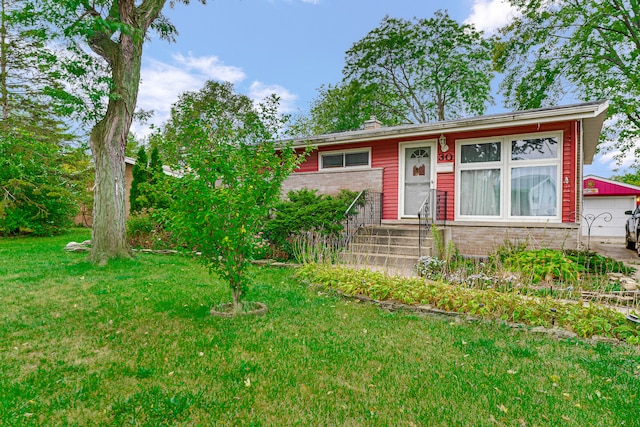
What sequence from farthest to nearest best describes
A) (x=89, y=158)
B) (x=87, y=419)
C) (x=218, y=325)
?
(x=89, y=158), (x=218, y=325), (x=87, y=419)

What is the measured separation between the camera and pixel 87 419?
7.01ft

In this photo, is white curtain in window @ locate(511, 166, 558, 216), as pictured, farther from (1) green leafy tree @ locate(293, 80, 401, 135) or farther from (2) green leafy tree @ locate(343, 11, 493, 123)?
(2) green leafy tree @ locate(343, 11, 493, 123)

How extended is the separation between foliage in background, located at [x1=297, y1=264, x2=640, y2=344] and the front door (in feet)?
14.9

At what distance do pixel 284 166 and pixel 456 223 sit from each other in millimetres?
5799

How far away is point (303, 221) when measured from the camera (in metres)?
7.95

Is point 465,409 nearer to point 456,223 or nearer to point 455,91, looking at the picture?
point 456,223

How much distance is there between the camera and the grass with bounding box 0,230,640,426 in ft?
7.30

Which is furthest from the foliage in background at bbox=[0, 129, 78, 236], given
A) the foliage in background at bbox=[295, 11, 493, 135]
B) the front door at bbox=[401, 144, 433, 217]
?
the foliage in background at bbox=[295, 11, 493, 135]

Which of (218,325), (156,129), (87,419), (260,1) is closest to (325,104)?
(260,1)

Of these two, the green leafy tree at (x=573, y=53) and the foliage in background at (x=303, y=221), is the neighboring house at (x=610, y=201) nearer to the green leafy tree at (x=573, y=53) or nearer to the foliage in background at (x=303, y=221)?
the green leafy tree at (x=573, y=53)

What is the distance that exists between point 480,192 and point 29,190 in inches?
603

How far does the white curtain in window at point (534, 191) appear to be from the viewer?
780 centimetres

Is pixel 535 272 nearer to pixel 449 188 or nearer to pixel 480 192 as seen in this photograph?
pixel 480 192

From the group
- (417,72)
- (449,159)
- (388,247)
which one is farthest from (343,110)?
(388,247)
